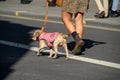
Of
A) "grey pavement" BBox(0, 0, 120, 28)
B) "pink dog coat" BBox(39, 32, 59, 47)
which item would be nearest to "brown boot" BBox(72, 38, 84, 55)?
"pink dog coat" BBox(39, 32, 59, 47)

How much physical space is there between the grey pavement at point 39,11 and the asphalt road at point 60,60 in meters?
1.82

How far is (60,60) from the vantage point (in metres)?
7.96

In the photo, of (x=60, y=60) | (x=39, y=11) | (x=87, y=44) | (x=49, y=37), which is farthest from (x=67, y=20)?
(x=39, y=11)

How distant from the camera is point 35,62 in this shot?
777cm

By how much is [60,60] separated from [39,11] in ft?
25.9

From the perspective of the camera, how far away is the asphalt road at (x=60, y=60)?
6887 mm

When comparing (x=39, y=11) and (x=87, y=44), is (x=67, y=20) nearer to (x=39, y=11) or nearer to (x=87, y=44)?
(x=87, y=44)

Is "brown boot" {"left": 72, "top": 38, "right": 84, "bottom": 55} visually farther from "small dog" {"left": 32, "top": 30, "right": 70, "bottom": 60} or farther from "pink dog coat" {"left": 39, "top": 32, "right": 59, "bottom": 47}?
"pink dog coat" {"left": 39, "top": 32, "right": 59, "bottom": 47}

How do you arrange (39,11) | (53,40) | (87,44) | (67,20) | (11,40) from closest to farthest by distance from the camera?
(53,40)
(67,20)
(87,44)
(11,40)
(39,11)

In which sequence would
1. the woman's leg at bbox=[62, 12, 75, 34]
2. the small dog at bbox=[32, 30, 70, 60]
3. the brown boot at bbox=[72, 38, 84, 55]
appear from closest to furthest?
the small dog at bbox=[32, 30, 70, 60] → the brown boot at bbox=[72, 38, 84, 55] → the woman's leg at bbox=[62, 12, 75, 34]

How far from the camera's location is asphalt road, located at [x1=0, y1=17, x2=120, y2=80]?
6.89 m

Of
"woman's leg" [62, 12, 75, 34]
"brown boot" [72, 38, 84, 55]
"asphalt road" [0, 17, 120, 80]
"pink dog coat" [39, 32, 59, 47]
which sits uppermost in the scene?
"woman's leg" [62, 12, 75, 34]

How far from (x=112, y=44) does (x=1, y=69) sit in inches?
135

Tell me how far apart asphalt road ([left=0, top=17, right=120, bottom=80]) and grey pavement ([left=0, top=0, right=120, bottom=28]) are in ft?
5.98
